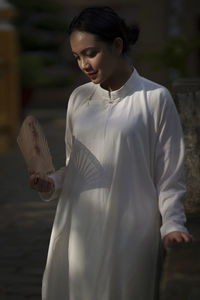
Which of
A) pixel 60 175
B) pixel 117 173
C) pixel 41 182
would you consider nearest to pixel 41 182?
pixel 41 182

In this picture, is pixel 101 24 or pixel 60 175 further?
pixel 60 175

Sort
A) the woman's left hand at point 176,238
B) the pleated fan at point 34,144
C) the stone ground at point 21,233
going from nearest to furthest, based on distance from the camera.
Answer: the woman's left hand at point 176,238
the pleated fan at point 34,144
the stone ground at point 21,233

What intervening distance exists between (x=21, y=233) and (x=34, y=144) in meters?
3.57

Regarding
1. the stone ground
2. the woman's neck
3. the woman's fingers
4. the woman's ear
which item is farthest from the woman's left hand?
the stone ground

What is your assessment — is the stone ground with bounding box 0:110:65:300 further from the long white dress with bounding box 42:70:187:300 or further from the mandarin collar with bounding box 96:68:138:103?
the mandarin collar with bounding box 96:68:138:103

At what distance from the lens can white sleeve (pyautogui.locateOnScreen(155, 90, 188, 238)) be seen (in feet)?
9.98

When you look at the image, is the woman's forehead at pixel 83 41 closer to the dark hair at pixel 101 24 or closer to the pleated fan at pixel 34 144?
the dark hair at pixel 101 24

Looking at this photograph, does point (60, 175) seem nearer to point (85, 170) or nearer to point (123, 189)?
point (85, 170)

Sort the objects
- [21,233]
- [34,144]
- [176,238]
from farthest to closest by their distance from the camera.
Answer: [21,233] → [34,144] → [176,238]

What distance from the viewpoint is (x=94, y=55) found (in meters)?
3.04

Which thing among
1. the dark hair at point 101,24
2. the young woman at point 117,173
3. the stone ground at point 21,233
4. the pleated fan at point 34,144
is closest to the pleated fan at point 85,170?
the young woman at point 117,173

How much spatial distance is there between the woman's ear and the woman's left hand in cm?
71

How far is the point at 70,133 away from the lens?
326 cm

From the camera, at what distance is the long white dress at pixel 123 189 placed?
306 centimetres
